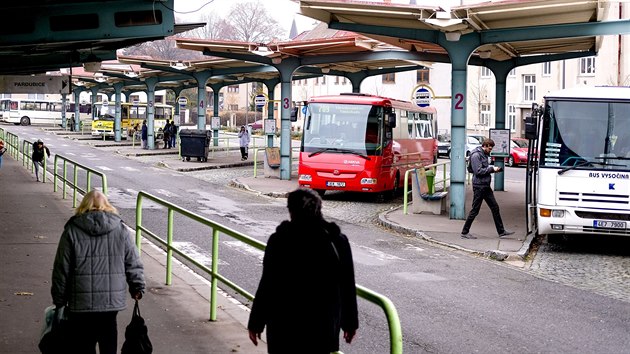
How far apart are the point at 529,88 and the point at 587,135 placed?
48.5 metres

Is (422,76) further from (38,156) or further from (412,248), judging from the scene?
(412,248)

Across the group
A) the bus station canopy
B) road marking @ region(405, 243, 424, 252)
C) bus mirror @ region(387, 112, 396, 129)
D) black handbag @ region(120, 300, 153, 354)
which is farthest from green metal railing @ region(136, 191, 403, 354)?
bus mirror @ region(387, 112, 396, 129)

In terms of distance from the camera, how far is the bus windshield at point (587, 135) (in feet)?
54.9

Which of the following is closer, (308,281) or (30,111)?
(308,281)

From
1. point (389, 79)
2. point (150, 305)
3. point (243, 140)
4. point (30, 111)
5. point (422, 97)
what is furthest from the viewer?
point (30, 111)

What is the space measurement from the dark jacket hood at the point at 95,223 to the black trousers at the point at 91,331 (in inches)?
23.2

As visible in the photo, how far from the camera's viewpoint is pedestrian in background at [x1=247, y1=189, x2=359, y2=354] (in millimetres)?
5344

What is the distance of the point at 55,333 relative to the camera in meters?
6.73

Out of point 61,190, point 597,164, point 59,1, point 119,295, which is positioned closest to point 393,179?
point 61,190

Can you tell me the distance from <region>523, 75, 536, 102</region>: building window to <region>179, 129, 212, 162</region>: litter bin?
2923 centimetres

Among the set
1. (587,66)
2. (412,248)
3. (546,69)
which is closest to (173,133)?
(546,69)

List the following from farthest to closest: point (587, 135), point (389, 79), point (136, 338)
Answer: point (389, 79)
point (587, 135)
point (136, 338)

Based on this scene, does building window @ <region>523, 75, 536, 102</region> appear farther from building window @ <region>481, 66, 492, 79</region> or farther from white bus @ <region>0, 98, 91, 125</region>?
white bus @ <region>0, 98, 91, 125</region>

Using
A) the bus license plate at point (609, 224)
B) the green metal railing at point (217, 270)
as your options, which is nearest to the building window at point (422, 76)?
the bus license plate at point (609, 224)
